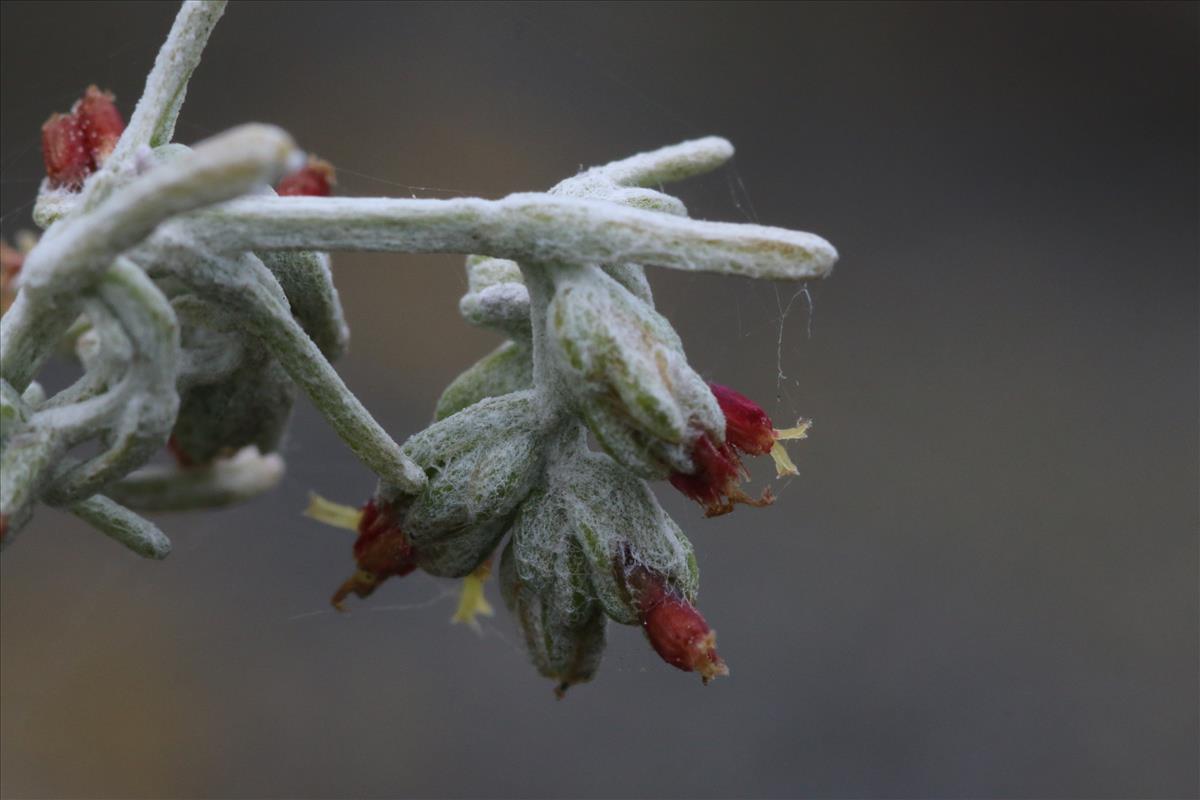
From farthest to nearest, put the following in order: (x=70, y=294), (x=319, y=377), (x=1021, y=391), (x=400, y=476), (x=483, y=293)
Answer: (x=1021, y=391) → (x=483, y=293) → (x=400, y=476) → (x=319, y=377) → (x=70, y=294)

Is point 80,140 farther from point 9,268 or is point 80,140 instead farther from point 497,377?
point 497,377

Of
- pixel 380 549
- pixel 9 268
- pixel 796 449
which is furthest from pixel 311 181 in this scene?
pixel 796 449

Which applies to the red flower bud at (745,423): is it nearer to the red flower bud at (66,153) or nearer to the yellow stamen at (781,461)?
the yellow stamen at (781,461)

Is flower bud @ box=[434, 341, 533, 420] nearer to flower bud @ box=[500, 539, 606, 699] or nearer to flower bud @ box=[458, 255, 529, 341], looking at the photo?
flower bud @ box=[458, 255, 529, 341]

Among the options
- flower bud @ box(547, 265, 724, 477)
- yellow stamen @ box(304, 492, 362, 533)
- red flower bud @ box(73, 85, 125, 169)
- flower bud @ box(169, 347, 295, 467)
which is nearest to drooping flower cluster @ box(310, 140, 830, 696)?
flower bud @ box(547, 265, 724, 477)

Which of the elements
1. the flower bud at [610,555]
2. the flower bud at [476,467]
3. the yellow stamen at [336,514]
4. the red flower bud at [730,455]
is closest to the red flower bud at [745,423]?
the red flower bud at [730,455]

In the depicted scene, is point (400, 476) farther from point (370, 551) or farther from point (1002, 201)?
point (1002, 201)

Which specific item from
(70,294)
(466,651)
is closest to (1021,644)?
(466,651)
